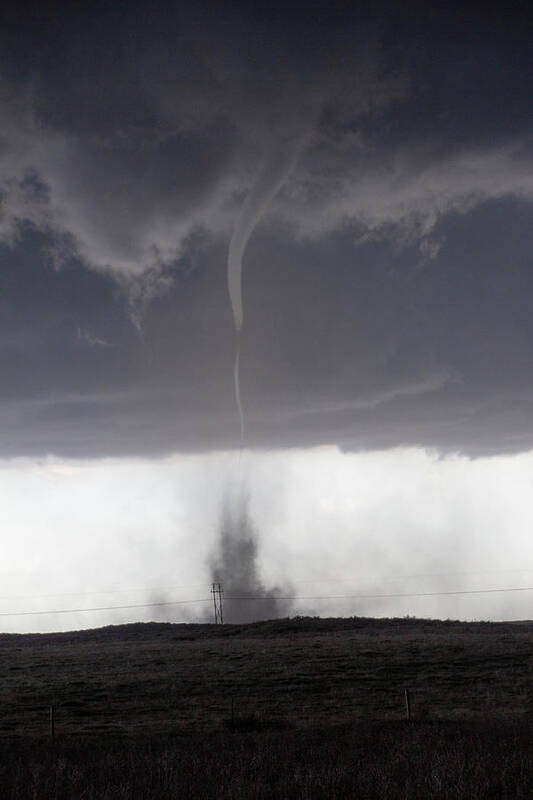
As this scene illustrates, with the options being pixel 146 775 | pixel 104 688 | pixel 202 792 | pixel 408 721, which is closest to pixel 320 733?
pixel 408 721

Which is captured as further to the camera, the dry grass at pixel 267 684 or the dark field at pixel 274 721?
the dry grass at pixel 267 684

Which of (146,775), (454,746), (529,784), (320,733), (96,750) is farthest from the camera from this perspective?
(320,733)

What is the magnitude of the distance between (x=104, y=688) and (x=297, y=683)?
12.0 metres

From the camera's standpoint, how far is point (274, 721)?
3008cm

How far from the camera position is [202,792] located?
1486 centimetres

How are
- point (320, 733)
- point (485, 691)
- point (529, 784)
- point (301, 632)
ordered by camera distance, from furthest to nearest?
point (301, 632), point (485, 691), point (320, 733), point (529, 784)

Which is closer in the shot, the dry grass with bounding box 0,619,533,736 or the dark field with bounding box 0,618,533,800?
the dark field with bounding box 0,618,533,800

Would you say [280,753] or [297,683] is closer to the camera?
[280,753]

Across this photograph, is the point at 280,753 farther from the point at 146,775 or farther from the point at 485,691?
the point at 485,691

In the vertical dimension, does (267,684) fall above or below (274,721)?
below

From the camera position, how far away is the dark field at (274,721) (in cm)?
1580

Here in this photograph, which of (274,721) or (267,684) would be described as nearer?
(274,721)

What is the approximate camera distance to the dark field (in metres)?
15.8

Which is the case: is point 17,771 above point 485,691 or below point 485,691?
above
